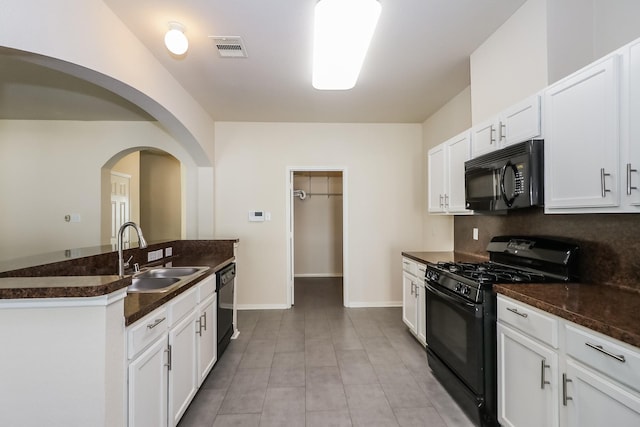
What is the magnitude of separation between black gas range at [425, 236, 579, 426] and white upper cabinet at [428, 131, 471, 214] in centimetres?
53

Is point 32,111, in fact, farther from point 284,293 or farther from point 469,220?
point 469,220

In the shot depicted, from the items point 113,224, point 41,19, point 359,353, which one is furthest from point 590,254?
point 113,224

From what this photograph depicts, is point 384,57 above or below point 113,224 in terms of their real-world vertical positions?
above

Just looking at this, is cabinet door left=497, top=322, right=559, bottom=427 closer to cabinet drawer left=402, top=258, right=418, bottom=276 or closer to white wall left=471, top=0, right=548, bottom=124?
cabinet drawer left=402, top=258, right=418, bottom=276

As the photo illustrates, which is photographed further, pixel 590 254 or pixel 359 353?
pixel 359 353

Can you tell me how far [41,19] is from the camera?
1396 millimetres

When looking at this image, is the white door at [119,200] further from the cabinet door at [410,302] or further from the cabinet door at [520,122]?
the cabinet door at [520,122]

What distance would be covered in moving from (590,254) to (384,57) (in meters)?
2.04

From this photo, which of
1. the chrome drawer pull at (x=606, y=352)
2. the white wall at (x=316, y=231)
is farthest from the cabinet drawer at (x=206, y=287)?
the white wall at (x=316, y=231)

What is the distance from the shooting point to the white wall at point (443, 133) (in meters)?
3.18

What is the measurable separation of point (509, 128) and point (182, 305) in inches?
95.4

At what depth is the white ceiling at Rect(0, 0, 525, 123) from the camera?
1912 millimetres

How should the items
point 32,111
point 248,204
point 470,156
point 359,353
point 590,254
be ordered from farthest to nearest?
1. point 248,204
2. point 32,111
3. point 359,353
4. point 470,156
5. point 590,254

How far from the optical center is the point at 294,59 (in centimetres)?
251
